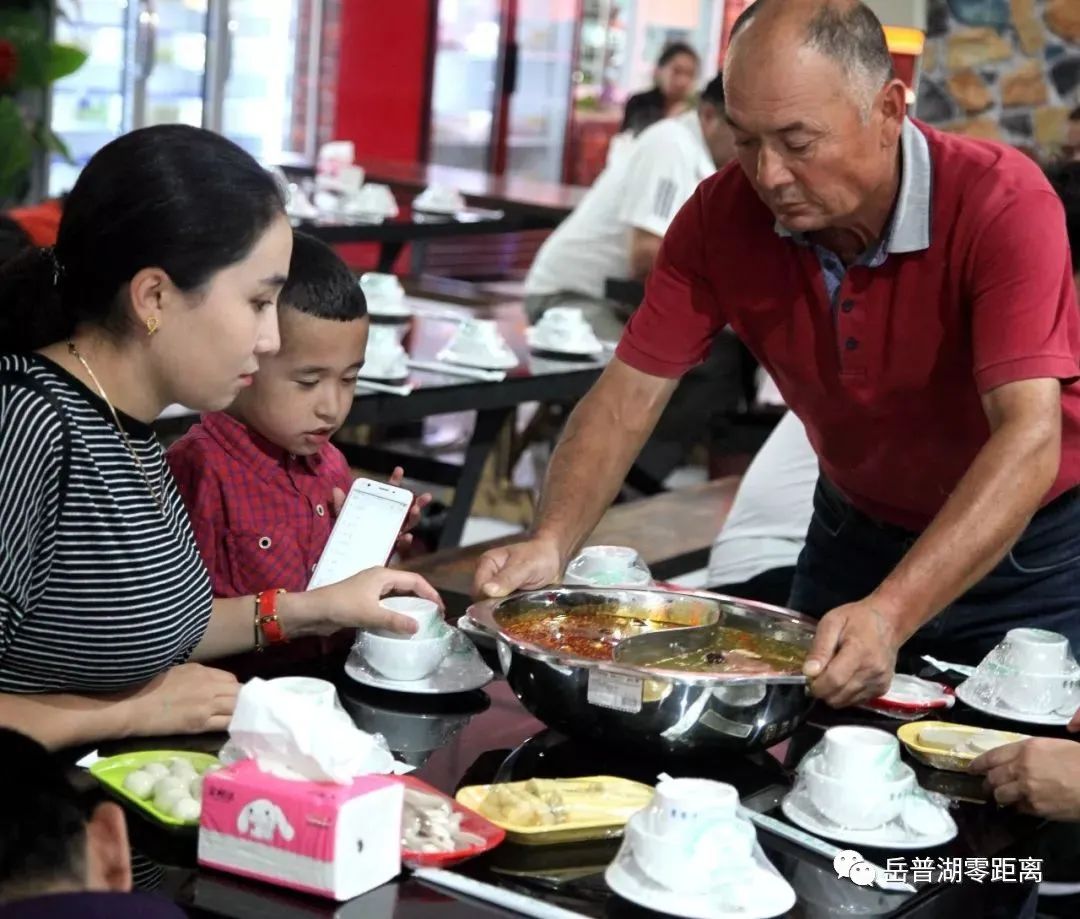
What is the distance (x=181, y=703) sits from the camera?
1.89 m

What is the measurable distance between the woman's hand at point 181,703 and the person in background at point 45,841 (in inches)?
21.6

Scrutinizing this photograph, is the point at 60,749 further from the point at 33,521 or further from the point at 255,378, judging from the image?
the point at 255,378

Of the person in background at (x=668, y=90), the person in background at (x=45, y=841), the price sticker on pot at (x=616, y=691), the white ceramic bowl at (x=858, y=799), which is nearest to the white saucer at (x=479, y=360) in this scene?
the price sticker on pot at (x=616, y=691)

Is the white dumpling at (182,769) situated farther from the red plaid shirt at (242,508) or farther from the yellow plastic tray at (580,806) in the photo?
the red plaid shirt at (242,508)

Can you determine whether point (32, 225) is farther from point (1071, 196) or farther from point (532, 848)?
point (532, 848)

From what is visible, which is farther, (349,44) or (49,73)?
(349,44)

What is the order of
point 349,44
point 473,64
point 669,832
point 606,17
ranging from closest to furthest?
point 669,832 → point 349,44 → point 473,64 → point 606,17

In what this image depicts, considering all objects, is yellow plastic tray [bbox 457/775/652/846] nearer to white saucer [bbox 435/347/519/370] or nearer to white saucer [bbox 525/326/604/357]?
white saucer [bbox 435/347/519/370]

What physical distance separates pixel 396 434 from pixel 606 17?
7.13 metres

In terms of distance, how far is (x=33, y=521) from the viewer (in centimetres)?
178

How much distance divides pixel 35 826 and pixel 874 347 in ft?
5.17

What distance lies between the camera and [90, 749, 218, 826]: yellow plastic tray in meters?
1.66

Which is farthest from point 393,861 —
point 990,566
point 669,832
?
point 990,566

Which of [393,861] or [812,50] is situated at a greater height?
[812,50]
